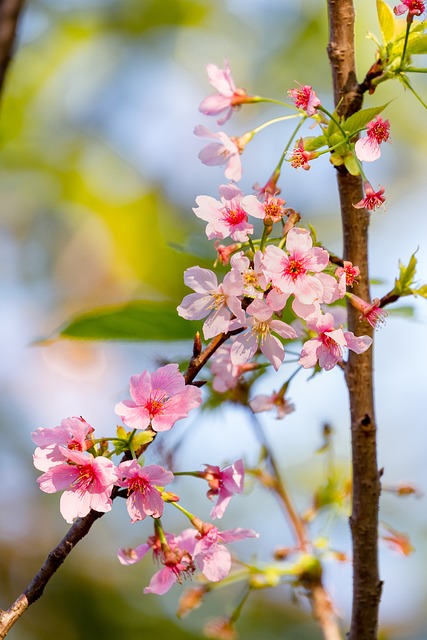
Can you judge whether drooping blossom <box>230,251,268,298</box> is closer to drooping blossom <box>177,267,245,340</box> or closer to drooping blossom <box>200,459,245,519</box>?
drooping blossom <box>177,267,245,340</box>

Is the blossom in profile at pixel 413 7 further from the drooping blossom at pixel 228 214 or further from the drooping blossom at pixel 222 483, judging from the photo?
the drooping blossom at pixel 222 483

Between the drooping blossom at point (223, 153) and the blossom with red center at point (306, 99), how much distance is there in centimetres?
9

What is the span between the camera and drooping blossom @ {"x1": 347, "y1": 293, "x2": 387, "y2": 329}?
0.84 meters

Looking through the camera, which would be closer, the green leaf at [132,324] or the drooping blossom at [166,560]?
the drooping blossom at [166,560]

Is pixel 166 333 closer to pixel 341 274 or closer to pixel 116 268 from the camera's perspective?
pixel 341 274

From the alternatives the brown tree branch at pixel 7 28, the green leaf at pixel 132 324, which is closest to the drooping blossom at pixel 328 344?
the green leaf at pixel 132 324

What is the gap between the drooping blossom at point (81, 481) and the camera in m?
0.69

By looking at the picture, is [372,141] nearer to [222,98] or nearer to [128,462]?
[222,98]

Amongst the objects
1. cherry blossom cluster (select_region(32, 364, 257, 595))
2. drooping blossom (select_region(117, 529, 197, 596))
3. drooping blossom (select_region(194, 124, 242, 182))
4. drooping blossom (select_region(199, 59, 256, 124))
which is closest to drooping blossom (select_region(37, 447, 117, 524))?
cherry blossom cluster (select_region(32, 364, 257, 595))

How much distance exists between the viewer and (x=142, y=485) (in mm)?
697

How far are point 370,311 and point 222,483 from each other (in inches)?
9.4

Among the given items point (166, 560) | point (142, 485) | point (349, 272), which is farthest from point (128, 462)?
point (349, 272)

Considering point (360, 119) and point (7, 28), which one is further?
point (7, 28)

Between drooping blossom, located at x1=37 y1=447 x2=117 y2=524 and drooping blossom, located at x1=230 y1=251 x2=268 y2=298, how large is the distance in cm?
20
